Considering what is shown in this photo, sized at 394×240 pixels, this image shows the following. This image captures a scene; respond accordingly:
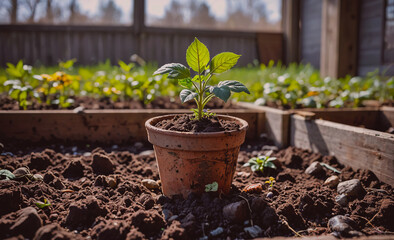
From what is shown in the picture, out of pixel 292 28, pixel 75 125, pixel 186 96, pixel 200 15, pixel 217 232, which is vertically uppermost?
pixel 200 15

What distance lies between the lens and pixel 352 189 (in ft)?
4.87

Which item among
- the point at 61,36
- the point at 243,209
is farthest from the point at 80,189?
the point at 61,36

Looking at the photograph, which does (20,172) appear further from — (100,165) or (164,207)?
(164,207)

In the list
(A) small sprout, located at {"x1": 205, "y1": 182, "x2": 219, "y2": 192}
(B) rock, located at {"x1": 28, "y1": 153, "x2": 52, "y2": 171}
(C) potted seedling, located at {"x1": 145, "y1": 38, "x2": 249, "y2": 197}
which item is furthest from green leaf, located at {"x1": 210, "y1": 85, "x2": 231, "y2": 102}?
(B) rock, located at {"x1": 28, "y1": 153, "x2": 52, "y2": 171}

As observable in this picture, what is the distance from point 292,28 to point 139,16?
322cm

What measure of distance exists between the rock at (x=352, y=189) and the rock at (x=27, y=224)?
1366 millimetres

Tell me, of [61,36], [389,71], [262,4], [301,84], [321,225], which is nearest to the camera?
[321,225]

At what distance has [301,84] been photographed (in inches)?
121

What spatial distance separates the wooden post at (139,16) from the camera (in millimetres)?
5637

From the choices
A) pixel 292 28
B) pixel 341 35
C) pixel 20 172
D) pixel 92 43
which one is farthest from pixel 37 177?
pixel 292 28

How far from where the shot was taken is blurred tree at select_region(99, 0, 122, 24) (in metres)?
8.57

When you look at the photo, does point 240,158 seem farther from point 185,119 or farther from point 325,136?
point 185,119

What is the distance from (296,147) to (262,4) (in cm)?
805

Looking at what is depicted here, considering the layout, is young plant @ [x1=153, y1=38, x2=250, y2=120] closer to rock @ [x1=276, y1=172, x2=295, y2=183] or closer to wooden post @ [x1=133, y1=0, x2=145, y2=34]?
rock @ [x1=276, y1=172, x2=295, y2=183]
